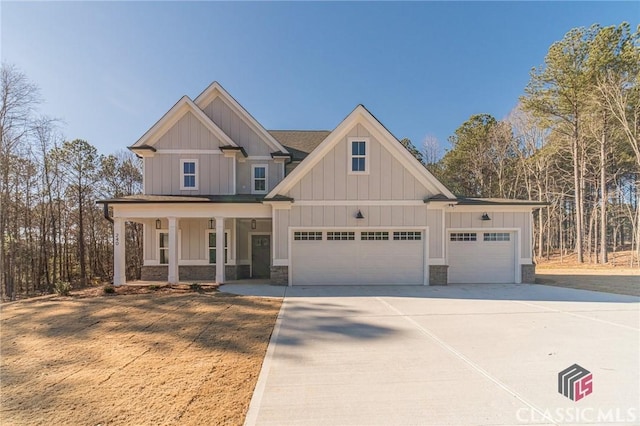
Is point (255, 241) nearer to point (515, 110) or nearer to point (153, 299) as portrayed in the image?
point (153, 299)

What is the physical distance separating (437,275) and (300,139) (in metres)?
10.3

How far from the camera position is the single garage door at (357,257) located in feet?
37.1

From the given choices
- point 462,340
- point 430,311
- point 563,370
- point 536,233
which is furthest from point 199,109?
point 536,233

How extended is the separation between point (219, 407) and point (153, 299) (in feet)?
22.7

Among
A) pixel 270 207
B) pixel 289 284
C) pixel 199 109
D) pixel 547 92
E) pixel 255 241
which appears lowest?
pixel 289 284

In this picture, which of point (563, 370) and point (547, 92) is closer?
point (563, 370)

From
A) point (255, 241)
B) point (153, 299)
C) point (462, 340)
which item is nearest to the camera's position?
point (462, 340)

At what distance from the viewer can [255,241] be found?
14.1 meters

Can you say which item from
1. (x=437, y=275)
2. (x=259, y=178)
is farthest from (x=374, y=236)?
(x=259, y=178)

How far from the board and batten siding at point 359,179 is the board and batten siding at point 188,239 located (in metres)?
4.71

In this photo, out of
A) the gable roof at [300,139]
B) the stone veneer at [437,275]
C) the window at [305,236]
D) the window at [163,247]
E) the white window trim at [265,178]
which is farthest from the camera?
the gable roof at [300,139]

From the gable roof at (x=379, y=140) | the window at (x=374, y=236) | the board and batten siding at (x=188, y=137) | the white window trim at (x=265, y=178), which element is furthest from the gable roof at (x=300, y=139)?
the window at (x=374, y=236)

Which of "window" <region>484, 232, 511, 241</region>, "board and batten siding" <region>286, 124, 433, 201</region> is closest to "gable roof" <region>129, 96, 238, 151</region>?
"board and batten siding" <region>286, 124, 433, 201</region>

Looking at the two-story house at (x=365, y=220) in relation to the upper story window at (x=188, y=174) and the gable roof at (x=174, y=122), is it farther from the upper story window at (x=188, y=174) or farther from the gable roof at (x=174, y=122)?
the gable roof at (x=174, y=122)
